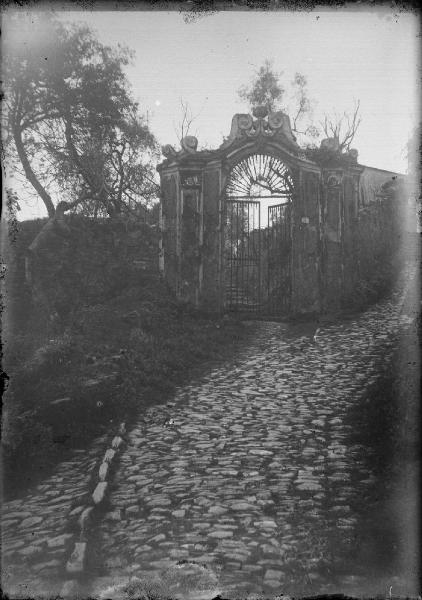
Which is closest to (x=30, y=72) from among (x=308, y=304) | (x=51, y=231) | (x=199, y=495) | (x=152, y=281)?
(x=51, y=231)

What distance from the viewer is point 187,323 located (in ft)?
44.2

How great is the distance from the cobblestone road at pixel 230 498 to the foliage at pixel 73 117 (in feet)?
38.1

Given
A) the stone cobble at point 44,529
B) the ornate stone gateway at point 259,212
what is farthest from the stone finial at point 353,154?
the stone cobble at point 44,529

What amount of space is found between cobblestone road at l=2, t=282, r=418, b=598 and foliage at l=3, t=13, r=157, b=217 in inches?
457

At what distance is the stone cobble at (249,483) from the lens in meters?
3.88

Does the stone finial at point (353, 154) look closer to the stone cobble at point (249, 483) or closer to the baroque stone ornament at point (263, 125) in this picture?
the baroque stone ornament at point (263, 125)

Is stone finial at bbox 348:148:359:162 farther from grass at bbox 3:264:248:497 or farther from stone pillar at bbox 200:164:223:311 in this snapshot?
grass at bbox 3:264:248:497

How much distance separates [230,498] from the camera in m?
5.03

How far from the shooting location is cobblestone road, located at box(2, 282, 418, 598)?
3.81 metres

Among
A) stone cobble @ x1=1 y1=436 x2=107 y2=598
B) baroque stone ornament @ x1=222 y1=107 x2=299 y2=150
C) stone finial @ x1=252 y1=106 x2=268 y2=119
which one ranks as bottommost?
stone cobble @ x1=1 y1=436 x2=107 y2=598

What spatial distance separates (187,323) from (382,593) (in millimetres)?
10475

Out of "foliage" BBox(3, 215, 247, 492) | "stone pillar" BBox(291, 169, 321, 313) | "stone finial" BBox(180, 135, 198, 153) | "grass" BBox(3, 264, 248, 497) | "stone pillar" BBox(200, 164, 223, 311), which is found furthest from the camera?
"stone finial" BBox(180, 135, 198, 153)

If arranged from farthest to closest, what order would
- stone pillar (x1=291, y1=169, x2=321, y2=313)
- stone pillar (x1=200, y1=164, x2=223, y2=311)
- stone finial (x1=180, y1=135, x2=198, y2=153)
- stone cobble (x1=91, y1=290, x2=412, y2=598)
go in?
stone finial (x1=180, y1=135, x2=198, y2=153) < stone pillar (x1=200, y1=164, x2=223, y2=311) < stone pillar (x1=291, y1=169, x2=321, y2=313) < stone cobble (x1=91, y1=290, x2=412, y2=598)

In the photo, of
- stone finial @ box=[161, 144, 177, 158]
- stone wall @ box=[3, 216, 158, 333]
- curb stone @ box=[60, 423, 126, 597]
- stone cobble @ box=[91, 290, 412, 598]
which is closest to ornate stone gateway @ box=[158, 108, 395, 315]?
stone finial @ box=[161, 144, 177, 158]
